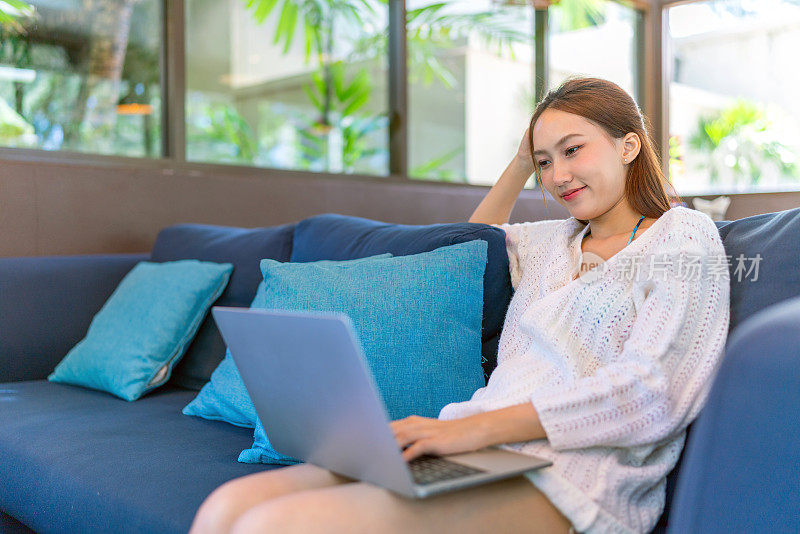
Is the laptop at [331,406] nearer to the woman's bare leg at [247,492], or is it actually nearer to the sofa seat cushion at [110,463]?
the woman's bare leg at [247,492]

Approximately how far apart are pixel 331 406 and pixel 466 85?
3.82 metres

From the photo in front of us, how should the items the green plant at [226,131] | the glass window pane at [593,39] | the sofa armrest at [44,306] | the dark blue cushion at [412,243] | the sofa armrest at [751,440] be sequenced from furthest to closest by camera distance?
the glass window pane at [593,39]
the green plant at [226,131]
the sofa armrest at [44,306]
the dark blue cushion at [412,243]
the sofa armrest at [751,440]

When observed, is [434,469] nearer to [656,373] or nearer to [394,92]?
[656,373]

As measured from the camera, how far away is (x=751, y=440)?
90 centimetres

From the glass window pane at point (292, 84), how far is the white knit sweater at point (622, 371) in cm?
254

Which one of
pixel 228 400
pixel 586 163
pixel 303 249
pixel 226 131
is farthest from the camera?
pixel 226 131

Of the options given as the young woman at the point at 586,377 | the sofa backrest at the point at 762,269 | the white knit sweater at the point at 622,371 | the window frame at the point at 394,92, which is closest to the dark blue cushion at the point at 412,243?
the young woman at the point at 586,377

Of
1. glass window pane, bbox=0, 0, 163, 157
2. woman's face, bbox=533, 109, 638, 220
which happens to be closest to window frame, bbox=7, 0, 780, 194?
glass window pane, bbox=0, 0, 163, 157

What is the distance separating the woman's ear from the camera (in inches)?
58.9

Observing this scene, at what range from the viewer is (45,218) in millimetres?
2791

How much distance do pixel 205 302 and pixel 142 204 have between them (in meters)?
0.94

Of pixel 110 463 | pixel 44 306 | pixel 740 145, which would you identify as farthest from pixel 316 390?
pixel 740 145

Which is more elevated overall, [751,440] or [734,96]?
[734,96]

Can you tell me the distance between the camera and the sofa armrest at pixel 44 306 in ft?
7.97
